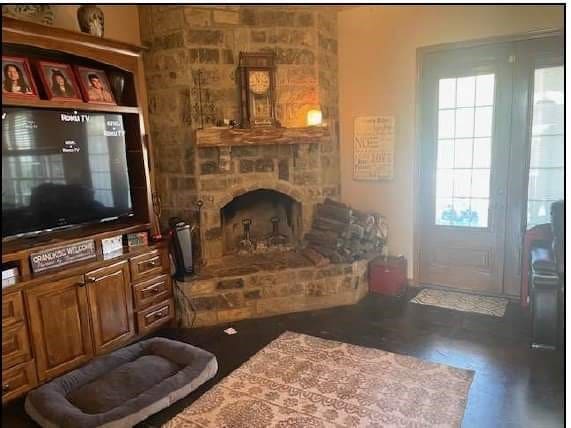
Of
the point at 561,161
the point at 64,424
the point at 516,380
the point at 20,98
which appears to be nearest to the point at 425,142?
the point at 561,161

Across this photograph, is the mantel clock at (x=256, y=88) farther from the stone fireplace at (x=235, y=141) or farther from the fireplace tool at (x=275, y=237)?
the fireplace tool at (x=275, y=237)

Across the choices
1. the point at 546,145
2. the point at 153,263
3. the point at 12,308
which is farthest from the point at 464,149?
the point at 12,308

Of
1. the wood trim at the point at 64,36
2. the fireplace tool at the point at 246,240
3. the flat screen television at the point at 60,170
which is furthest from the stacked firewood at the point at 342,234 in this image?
the wood trim at the point at 64,36

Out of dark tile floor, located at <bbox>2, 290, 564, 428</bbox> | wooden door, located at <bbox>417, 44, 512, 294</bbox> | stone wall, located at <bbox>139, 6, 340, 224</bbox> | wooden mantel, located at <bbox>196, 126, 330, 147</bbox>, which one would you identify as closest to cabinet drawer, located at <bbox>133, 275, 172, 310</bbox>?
dark tile floor, located at <bbox>2, 290, 564, 428</bbox>

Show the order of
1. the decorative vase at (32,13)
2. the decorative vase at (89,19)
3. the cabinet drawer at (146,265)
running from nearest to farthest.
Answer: the decorative vase at (32,13), the decorative vase at (89,19), the cabinet drawer at (146,265)

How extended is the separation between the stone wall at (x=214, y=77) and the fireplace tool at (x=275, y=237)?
59 cm

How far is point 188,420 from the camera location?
7.68 ft

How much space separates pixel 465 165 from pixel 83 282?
3.34 m

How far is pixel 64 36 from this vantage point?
2.80 m

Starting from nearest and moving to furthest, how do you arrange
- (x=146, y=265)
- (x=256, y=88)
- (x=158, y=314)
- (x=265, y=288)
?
(x=146, y=265) < (x=158, y=314) < (x=265, y=288) < (x=256, y=88)

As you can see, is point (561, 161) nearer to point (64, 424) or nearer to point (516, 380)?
point (516, 380)

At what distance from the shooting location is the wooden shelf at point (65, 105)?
8.48 feet

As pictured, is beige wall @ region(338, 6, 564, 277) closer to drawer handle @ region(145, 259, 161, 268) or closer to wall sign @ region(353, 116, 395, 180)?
wall sign @ region(353, 116, 395, 180)

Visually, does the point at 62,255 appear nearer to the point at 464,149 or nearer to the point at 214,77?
the point at 214,77
